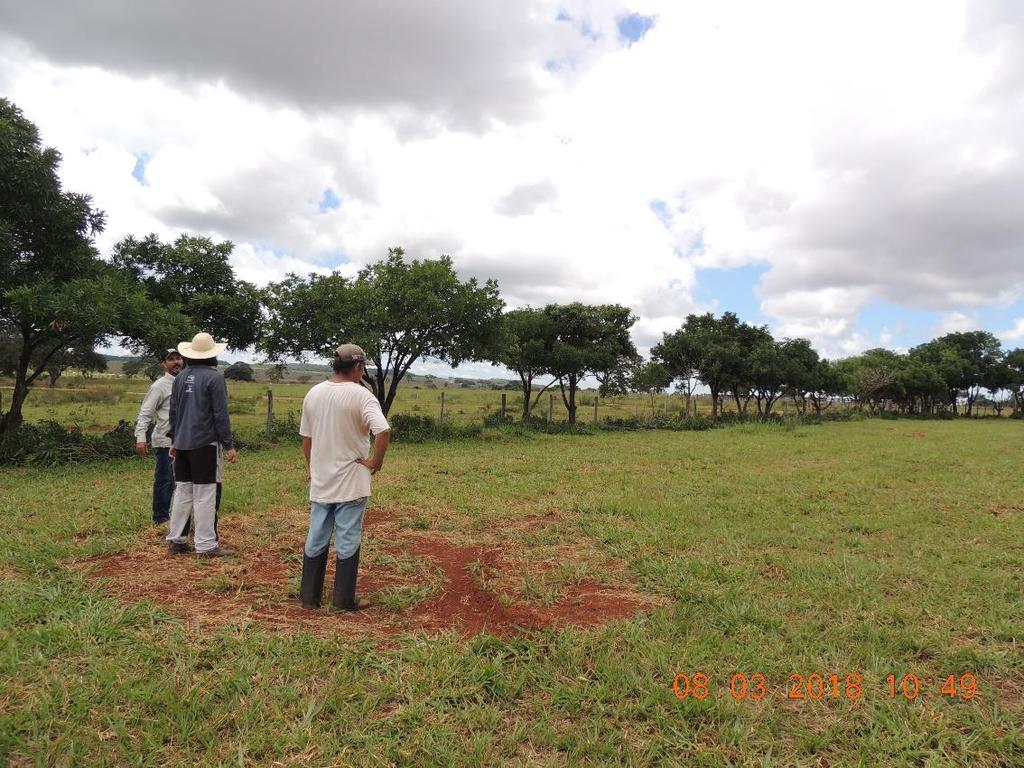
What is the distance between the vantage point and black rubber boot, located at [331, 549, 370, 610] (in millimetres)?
3852

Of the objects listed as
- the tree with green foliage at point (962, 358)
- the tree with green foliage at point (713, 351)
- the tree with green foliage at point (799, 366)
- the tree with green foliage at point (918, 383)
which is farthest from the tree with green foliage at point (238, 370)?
the tree with green foliage at point (962, 358)

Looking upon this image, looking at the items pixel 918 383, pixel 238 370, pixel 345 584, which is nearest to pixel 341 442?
pixel 345 584

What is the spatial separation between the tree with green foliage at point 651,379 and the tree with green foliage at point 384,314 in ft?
32.8

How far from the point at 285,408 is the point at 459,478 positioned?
21808 millimetres

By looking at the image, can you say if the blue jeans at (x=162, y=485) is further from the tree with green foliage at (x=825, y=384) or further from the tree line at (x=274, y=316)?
the tree with green foliage at (x=825, y=384)

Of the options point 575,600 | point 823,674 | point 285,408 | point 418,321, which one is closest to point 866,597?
point 823,674

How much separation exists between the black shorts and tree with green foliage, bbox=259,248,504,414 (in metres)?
9.69

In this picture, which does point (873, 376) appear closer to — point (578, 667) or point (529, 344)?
point (529, 344)

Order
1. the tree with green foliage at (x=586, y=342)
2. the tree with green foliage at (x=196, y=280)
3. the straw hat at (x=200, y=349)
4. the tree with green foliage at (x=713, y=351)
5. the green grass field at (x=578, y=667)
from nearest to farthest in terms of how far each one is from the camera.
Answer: the green grass field at (x=578, y=667) < the straw hat at (x=200, y=349) < the tree with green foliage at (x=196, y=280) < the tree with green foliage at (x=586, y=342) < the tree with green foliage at (x=713, y=351)

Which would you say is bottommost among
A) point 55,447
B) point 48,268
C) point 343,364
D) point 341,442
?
point 55,447

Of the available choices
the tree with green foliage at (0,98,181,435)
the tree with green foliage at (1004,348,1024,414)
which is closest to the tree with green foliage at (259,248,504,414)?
the tree with green foliage at (0,98,181,435)

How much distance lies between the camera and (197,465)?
4805mm

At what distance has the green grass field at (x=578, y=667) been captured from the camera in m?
2.54

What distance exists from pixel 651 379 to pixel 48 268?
2269cm
